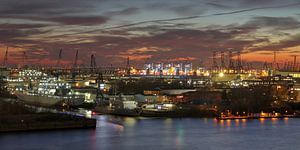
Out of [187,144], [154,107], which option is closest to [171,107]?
[154,107]

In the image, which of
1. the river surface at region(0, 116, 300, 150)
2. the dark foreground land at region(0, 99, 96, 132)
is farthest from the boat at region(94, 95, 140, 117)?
the dark foreground land at region(0, 99, 96, 132)

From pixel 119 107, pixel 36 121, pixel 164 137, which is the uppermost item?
pixel 119 107

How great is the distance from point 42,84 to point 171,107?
7.75 metres

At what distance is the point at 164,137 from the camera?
8.09 meters

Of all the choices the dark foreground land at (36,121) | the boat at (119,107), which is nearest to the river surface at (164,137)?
the dark foreground land at (36,121)

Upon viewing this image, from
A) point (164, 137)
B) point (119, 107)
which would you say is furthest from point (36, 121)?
point (119, 107)

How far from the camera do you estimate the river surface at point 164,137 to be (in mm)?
7281

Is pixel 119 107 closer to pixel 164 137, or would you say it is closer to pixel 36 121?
pixel 36 121

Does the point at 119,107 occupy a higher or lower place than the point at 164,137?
higher

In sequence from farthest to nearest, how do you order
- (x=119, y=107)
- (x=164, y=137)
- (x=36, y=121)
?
(x=119, y=107), (x=36, y=121), (x=164, y=137)

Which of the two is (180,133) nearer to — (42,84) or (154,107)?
(154,107)

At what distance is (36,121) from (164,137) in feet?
7.60

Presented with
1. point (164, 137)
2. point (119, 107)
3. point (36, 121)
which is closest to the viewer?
point (164, 137)

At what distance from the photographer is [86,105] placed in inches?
552
